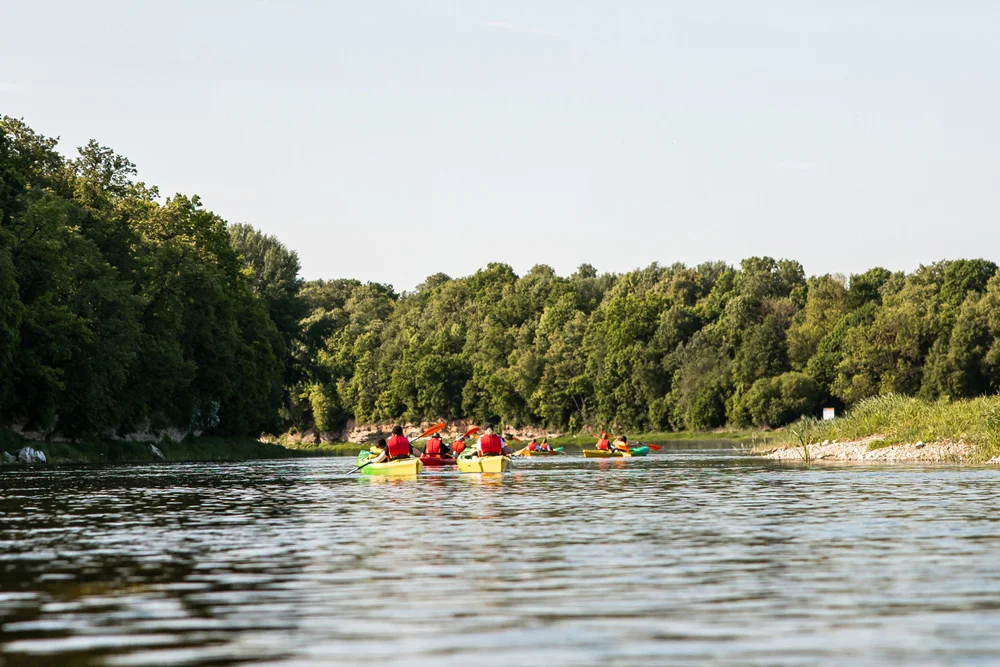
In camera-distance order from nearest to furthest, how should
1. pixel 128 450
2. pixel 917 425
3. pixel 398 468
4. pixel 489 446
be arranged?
pixel 398 468
pixel 489 446
pixel 917 425
pixel 128 450

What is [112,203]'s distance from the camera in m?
76.6

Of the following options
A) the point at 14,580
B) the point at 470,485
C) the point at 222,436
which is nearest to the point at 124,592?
the point at 14,580

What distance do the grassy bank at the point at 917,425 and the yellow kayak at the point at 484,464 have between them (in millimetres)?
15032

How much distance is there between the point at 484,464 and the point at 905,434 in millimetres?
16639

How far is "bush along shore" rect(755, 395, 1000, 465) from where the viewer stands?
45125mm

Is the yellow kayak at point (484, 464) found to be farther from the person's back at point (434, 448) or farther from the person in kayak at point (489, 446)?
the person's back at point (434, 448)

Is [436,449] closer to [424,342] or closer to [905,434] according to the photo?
[905,434]

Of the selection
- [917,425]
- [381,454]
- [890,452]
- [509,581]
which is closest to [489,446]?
[381,454]

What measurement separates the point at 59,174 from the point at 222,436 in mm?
19184

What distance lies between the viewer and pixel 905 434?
50312mm

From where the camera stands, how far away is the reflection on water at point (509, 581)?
398 inches

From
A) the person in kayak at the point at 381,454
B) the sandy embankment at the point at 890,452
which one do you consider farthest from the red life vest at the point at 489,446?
the sandy embankment at the point at 890,452

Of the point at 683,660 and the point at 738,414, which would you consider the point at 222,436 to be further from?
the point at 683,660

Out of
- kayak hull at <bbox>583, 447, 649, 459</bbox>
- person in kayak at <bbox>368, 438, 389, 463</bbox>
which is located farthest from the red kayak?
kayak hull at <bbox>583, 447, 649, 459</bbox>
